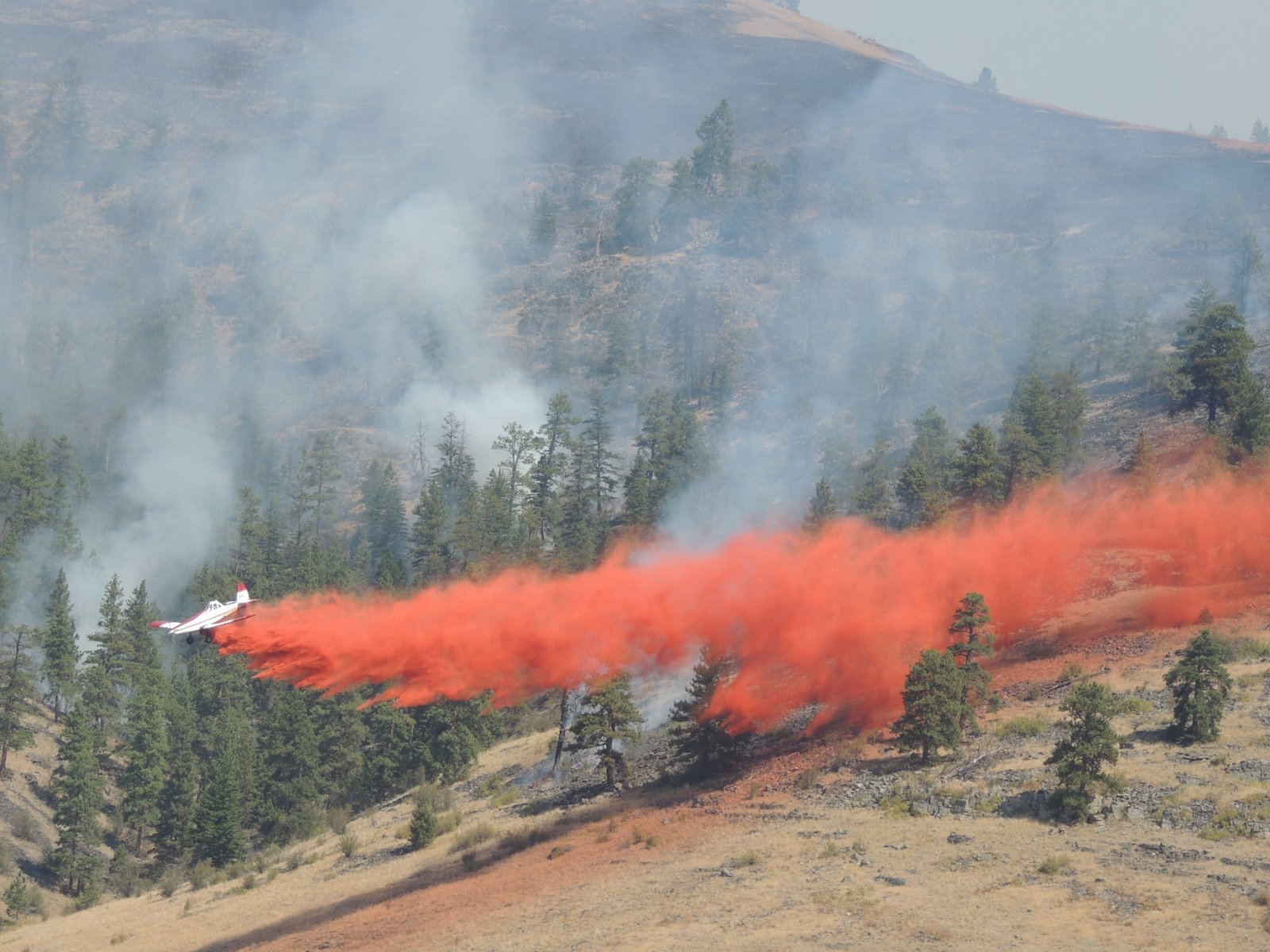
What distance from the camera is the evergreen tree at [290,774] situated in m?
75.6

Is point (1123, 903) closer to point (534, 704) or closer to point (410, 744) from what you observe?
point (410, 744)

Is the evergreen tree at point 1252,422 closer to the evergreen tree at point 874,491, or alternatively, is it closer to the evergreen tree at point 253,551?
the evergreen tree at point 874,491

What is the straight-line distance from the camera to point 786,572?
61875 millimetres

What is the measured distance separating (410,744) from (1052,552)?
130 feet

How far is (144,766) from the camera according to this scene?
268 ft

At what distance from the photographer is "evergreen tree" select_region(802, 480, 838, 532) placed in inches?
3039

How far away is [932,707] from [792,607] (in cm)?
1340

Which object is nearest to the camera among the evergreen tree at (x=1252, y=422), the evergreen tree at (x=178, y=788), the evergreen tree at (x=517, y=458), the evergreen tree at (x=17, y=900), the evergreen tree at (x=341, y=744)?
the evergreen tree at (x=17, y=900)

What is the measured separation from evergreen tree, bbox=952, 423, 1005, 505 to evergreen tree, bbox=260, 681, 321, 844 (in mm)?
45595

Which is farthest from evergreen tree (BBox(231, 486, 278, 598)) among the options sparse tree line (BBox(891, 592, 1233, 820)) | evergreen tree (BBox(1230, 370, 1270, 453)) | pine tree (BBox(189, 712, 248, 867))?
evergreen tree (BBox(1230, 370, 1270, 453))

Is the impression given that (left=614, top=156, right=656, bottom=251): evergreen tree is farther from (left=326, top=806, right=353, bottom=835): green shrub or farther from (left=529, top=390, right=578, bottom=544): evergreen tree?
(left=326, top=806, right=353, bottom=835): green shrub

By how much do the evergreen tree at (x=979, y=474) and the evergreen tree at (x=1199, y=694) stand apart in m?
28.2

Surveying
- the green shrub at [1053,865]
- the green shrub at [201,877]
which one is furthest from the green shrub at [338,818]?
the green shrub at [1053,865]

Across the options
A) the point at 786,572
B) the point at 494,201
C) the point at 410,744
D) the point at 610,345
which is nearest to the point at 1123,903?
the point at 786,572
